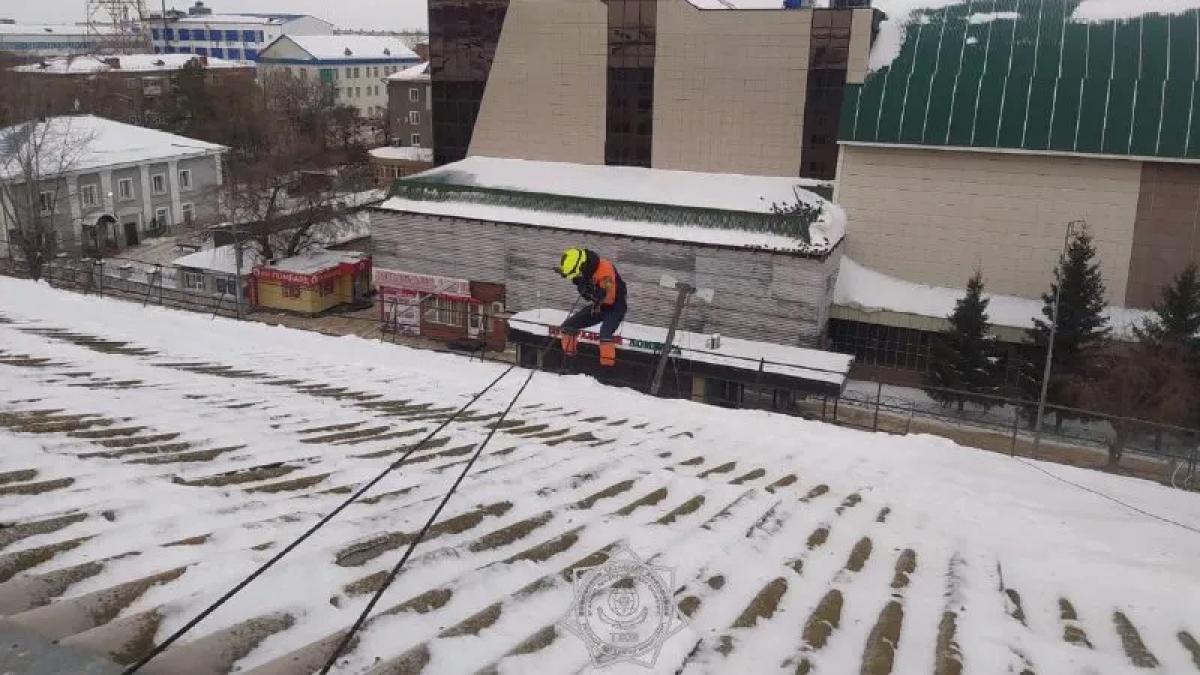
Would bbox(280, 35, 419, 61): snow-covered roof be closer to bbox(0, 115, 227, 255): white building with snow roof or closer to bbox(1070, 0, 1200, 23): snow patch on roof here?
bbox(0, 115, 227, 255): white building with snow roof

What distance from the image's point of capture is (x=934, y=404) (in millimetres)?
21594

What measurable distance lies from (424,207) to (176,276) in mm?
10422

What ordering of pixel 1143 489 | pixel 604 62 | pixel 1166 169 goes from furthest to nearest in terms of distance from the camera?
pixel 604 62
pixel 1166 169
pixel 1143 489

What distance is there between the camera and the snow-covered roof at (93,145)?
3039cm

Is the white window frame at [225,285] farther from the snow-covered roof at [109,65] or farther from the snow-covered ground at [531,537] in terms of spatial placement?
the snow-covered roof at [109,65]

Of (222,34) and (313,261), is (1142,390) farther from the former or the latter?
(222,34)

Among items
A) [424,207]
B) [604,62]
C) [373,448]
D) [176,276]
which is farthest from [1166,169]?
[176,276]

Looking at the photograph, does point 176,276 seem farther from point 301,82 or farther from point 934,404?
point 301,82

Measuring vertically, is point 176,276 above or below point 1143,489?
below

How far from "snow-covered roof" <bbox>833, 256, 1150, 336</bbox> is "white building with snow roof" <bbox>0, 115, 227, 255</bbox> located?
21.6 m

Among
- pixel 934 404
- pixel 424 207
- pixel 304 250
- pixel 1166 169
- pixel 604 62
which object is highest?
pixel 604 62

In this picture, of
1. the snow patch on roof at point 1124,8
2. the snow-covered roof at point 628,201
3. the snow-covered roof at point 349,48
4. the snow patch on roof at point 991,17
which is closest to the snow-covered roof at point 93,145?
the snow-covered roof at point 628,201

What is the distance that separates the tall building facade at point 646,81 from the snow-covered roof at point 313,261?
485 cm

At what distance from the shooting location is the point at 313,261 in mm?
29453
